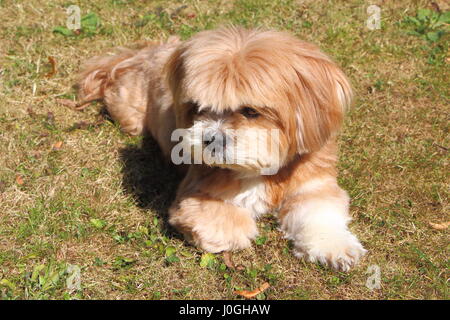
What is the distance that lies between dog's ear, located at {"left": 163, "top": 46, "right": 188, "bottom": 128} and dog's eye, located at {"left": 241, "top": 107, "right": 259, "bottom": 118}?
474 mm

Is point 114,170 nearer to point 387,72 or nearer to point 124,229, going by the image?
point 124,229

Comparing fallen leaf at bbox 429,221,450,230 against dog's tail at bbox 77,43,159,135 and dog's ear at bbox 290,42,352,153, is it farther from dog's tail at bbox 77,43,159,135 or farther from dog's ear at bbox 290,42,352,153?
dog's tail at bbox 77,43,159,135

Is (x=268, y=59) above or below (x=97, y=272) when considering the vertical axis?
→ above

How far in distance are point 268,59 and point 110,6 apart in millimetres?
3750

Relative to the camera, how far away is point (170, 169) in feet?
15.5

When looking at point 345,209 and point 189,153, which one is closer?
point 189,153

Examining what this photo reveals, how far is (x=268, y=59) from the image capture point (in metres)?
3.33

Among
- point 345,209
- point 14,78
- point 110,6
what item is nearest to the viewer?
point 345,209

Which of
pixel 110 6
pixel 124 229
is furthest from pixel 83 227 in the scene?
pixel 110 6

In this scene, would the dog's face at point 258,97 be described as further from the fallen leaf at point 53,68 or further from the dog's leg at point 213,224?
the fallen leaf at point 53,68

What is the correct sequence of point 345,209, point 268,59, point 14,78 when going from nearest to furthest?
point 268,59, point 345,209, point 14,78

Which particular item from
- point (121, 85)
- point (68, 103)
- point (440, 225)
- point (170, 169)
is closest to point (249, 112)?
point (170, 169)

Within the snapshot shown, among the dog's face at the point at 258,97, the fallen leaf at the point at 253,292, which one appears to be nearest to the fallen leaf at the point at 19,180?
the dog's face at the point at 258,97

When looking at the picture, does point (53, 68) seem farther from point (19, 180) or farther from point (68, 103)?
point (19, 180)
